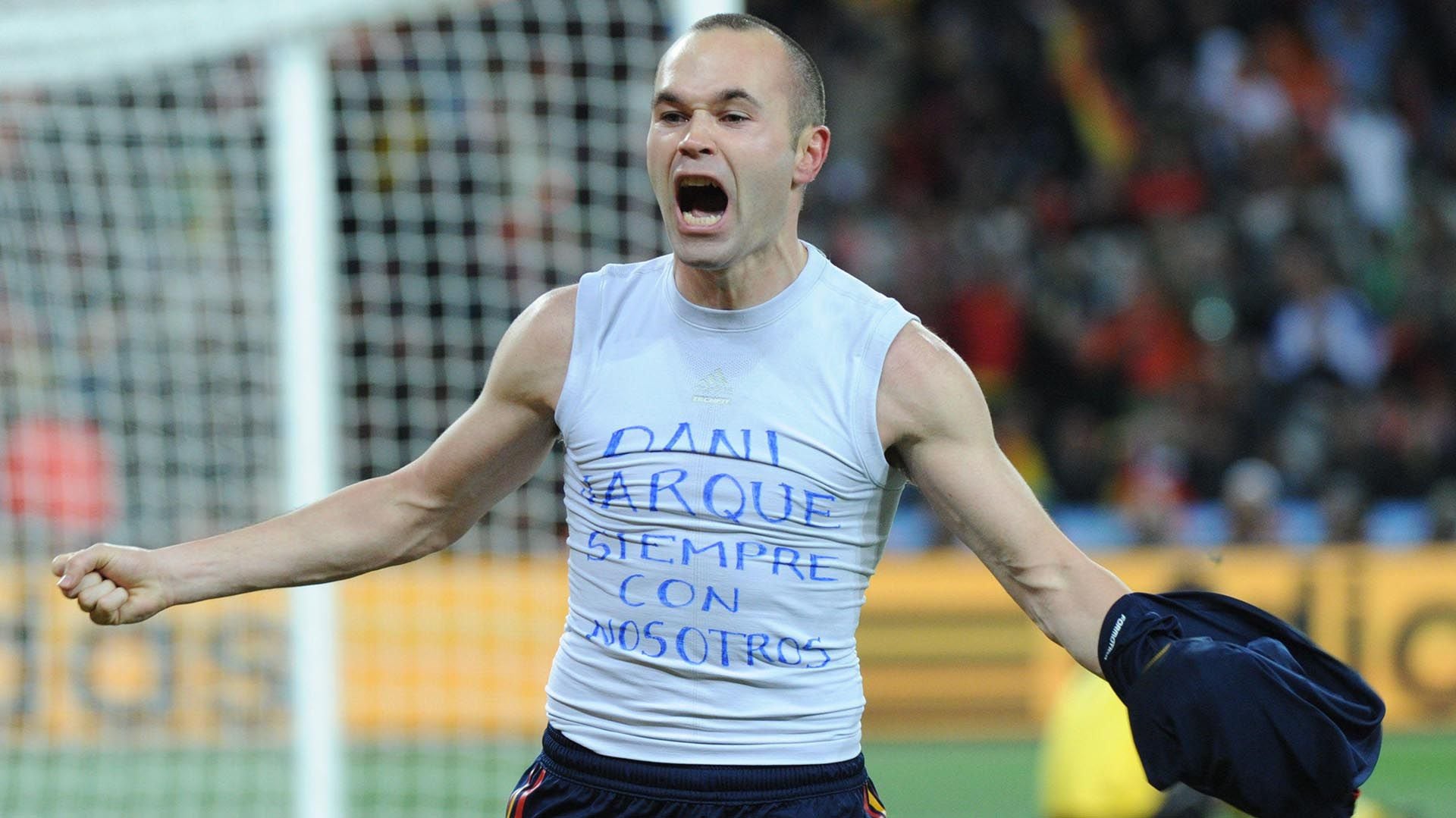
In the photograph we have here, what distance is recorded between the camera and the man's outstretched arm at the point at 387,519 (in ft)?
11.7

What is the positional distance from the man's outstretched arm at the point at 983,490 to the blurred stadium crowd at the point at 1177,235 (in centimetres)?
801

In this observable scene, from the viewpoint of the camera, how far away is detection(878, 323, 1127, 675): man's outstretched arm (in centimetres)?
336

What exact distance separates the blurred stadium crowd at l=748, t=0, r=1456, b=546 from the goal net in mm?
4508

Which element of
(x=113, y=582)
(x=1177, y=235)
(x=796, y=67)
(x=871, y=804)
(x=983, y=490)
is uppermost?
(x=1177, y=235)

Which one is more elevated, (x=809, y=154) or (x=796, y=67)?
(x=796, y=67)

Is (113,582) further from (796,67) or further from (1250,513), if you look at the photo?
(1250,513)

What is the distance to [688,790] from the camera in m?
3.42

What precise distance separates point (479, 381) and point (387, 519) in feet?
17.0

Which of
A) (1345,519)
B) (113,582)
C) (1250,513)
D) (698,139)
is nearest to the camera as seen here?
(698,139)

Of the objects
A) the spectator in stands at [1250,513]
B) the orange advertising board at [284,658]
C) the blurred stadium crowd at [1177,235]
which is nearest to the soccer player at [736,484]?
the orange advertising board at [284,658]

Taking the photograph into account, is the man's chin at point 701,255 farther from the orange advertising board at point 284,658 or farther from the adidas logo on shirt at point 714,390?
the orange advertising board at point 284,658

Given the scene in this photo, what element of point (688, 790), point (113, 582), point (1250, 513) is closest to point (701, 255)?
point (688, 790)

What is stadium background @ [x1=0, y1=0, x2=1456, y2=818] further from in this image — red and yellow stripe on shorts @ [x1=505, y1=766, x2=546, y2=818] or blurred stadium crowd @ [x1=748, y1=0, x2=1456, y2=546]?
red and yellow stripe on shorts @ [x1=505, y1=766, x2=546, y2=818]

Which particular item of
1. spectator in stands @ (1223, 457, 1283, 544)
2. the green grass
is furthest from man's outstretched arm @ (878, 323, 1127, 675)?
spectator in stands @ (1223, 457, 1283, 544)
